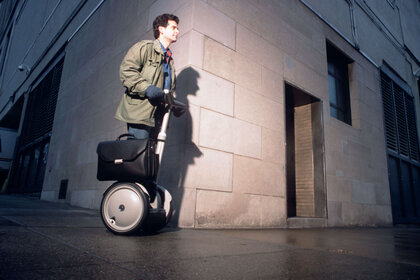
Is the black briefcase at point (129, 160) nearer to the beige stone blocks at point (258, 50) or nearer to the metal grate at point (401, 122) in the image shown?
the beige stone blocks at point (258, 50)

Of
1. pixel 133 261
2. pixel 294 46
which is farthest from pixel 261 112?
pixel 133 261

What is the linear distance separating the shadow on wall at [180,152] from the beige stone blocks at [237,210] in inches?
7.4

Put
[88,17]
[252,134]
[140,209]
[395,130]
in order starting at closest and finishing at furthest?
[140,209]
[252,134]
[88,17]
[395,130]

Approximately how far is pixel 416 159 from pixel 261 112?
308 inches

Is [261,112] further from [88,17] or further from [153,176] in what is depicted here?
[88,17]

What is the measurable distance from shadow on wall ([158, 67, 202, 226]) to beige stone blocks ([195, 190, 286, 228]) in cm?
19

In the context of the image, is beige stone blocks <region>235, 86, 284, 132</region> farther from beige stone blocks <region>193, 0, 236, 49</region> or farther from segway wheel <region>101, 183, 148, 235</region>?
segway wheel <region>101, 183, 148, 235</region>

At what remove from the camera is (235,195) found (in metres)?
3.66

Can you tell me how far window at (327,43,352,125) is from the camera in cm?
649

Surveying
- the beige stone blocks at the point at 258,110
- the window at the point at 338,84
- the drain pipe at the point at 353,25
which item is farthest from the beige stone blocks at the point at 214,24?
the drain pipe at the point at 353,25

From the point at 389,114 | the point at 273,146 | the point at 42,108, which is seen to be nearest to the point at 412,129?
the point at 389,114

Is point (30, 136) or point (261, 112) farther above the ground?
point (30, 136)

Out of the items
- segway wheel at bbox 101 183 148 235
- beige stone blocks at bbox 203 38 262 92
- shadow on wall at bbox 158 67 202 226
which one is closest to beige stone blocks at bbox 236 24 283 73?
beige stone blocks at bbox 203 38 262 92

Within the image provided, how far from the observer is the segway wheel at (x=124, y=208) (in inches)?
84.1
